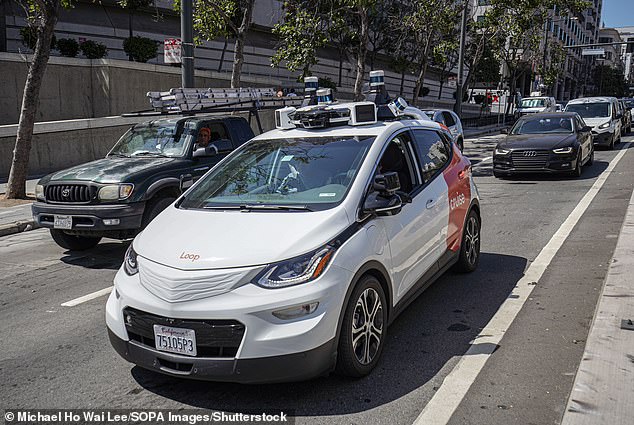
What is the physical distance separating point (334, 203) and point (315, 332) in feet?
3.37

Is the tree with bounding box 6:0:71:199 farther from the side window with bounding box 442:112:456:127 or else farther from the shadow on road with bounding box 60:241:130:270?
the side window with bounding box 442:112:456:127

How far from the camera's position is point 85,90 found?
19703 mm

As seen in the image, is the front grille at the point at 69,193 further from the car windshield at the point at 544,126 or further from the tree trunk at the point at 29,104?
the car windshield at the point at 544,126

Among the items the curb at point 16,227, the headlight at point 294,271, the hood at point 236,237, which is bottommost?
the curb at point 16,227

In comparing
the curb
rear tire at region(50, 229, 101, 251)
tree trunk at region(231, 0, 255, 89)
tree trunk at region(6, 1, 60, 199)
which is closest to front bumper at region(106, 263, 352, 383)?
rear tire at region(50, 229, 101, 251)

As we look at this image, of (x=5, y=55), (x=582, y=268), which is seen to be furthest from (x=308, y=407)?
(x=5, y=55)

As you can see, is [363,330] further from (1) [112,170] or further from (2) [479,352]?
(1) [112,170]

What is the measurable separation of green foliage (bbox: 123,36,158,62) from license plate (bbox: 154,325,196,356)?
69.0ft

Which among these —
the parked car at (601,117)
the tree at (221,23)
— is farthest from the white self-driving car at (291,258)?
the parked car at (601,117)

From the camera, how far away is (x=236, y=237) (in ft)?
12.6

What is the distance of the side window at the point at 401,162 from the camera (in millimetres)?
4889

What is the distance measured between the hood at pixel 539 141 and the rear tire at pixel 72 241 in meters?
→ 9.95

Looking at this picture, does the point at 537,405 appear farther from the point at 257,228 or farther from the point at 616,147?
the point at 616,147

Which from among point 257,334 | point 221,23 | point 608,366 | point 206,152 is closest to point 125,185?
point 206,152
